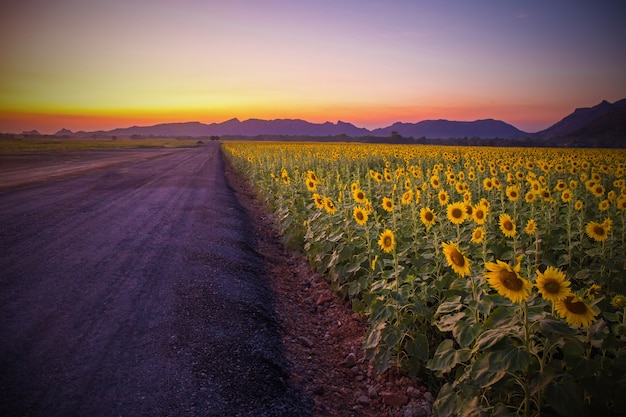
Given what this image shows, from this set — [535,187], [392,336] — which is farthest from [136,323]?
[535,187]

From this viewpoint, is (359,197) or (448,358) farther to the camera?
(359,197)

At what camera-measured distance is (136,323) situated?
4773 millimetres

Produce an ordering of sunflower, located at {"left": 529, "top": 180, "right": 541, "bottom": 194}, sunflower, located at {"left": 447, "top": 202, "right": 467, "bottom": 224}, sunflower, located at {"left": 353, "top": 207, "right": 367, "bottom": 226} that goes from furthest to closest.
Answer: sunflower, located at {"left": 529, "top": 180, "right": 541, "bottom": 194}, sunflower, located at {"left": 353, "top": 207, "right": 367, "bottom": 226}, sunflower, located at {"left": 447, "top": 202, "right": 467, "bottom": 224}

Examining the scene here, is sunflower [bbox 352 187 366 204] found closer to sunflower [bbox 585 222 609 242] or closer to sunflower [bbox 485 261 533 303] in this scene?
sunflower [bbox 585 222 609 242]

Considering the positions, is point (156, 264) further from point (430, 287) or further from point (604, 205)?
point (604, 205)

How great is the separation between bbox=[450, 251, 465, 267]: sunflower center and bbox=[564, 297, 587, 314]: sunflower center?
0.98 metres

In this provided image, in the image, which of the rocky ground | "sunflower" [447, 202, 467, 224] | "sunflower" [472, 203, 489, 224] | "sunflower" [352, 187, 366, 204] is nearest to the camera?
the rocky ground

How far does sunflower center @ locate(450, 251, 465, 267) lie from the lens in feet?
11.3

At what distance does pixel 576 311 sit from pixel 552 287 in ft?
0.62

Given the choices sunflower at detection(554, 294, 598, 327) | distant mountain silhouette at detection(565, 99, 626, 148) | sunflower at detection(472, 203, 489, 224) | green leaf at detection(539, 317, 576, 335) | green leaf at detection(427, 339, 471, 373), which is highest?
distant mountain silhouette at detection(565, 99, 626, 148)

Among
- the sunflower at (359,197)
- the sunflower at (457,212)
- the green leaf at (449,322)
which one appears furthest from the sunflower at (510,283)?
the sunflower at (359,197)

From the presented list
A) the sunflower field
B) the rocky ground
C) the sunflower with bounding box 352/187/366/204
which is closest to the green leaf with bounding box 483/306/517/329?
the sunflower field

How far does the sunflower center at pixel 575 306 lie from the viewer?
7.99ft

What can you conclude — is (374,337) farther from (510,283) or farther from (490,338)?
(510,283)
